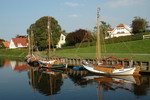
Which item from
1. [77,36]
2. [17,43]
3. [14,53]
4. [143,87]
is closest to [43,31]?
[77,36]

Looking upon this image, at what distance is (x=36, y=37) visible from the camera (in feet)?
297

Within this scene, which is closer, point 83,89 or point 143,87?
point 143,87

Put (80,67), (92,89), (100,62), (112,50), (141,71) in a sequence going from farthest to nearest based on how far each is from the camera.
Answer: (112,50) → (80,67) → (100,62) → (141,71) → (92,89)

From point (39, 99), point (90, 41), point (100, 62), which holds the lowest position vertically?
point (39, 99)

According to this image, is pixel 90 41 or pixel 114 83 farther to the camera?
pixel 90 41

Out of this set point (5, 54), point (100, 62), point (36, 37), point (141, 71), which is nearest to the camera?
point (141, 71)

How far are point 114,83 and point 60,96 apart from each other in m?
8.75

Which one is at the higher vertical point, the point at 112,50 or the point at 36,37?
the point at 36,37

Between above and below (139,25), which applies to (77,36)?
below

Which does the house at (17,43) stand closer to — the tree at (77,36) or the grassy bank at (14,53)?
the grassy bank at (14,53)

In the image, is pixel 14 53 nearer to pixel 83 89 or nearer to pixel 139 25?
pixel 139 25

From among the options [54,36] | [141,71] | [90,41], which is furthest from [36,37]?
[141,71]

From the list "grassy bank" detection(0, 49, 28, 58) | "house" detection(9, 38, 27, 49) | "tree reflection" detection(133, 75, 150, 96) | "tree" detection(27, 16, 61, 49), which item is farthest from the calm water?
"house" detection(9, 38, 27, 49)

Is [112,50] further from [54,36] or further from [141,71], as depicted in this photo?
[54,36]
